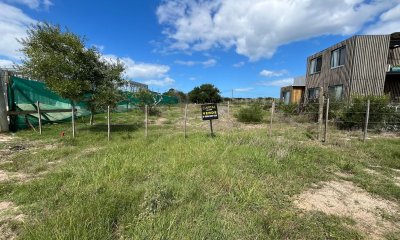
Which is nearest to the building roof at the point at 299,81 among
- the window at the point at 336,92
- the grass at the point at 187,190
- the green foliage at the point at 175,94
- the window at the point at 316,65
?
the window at the point at 316,65

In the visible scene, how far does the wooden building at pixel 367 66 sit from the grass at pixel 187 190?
29.3 ft

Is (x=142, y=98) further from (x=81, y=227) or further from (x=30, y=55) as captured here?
(x=81, y=227)

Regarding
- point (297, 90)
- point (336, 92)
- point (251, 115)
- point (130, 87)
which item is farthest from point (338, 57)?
point (130, 87)

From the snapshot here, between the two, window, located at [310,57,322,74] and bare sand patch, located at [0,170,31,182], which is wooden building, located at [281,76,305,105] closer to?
window, located at [310,57,322,74]

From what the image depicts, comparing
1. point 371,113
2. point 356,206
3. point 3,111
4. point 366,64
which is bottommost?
point 356,206

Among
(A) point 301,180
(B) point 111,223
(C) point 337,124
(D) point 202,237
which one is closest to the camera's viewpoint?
(D) point 202,237

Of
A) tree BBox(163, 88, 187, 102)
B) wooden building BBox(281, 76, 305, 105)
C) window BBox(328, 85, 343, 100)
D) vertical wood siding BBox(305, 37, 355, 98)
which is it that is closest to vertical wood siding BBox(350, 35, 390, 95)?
vertical wood siding BBox(305, 37, 355, 98)

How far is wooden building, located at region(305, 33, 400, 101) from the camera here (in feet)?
47.1

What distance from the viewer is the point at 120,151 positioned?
267 inches

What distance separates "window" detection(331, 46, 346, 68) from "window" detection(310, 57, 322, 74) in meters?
2.16

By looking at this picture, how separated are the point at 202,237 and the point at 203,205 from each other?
0.69 metres

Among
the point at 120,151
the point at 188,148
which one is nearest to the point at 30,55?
the point at 120,151

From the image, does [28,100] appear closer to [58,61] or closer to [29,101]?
[29,101]

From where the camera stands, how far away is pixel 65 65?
9867mm
